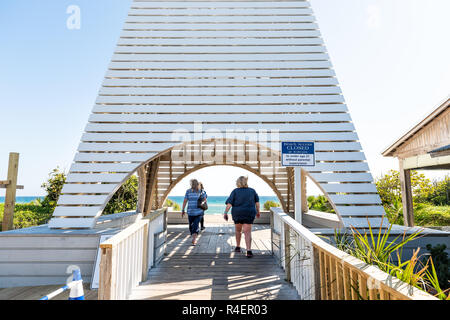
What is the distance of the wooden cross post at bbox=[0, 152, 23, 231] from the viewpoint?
5.89 metres

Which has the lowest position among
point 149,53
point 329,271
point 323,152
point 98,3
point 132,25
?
point 329,271

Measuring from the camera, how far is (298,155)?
13.2ft

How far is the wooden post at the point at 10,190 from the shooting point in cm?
590

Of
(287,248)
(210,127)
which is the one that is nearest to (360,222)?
(287,248)

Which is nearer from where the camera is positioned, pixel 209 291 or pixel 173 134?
pixel 209 291

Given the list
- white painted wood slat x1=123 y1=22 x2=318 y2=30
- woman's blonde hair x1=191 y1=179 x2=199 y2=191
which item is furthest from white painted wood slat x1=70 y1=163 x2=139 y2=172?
white painted wood slat x1=123 y1=22 x2=318 y2=30

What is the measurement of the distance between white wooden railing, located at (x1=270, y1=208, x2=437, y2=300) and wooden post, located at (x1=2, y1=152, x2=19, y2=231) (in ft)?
21.3

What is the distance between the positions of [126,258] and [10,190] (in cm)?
499

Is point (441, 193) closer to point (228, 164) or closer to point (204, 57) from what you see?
point (228, 164)

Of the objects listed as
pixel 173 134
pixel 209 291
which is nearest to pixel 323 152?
pixel 173 134

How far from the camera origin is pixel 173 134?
6156 millimetres

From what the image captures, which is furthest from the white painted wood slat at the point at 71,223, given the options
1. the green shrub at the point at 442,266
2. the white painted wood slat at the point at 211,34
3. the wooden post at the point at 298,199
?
the green shrub at the point at 442,266

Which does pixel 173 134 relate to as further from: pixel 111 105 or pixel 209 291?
pixel 209 291

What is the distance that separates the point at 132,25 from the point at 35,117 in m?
5.27
